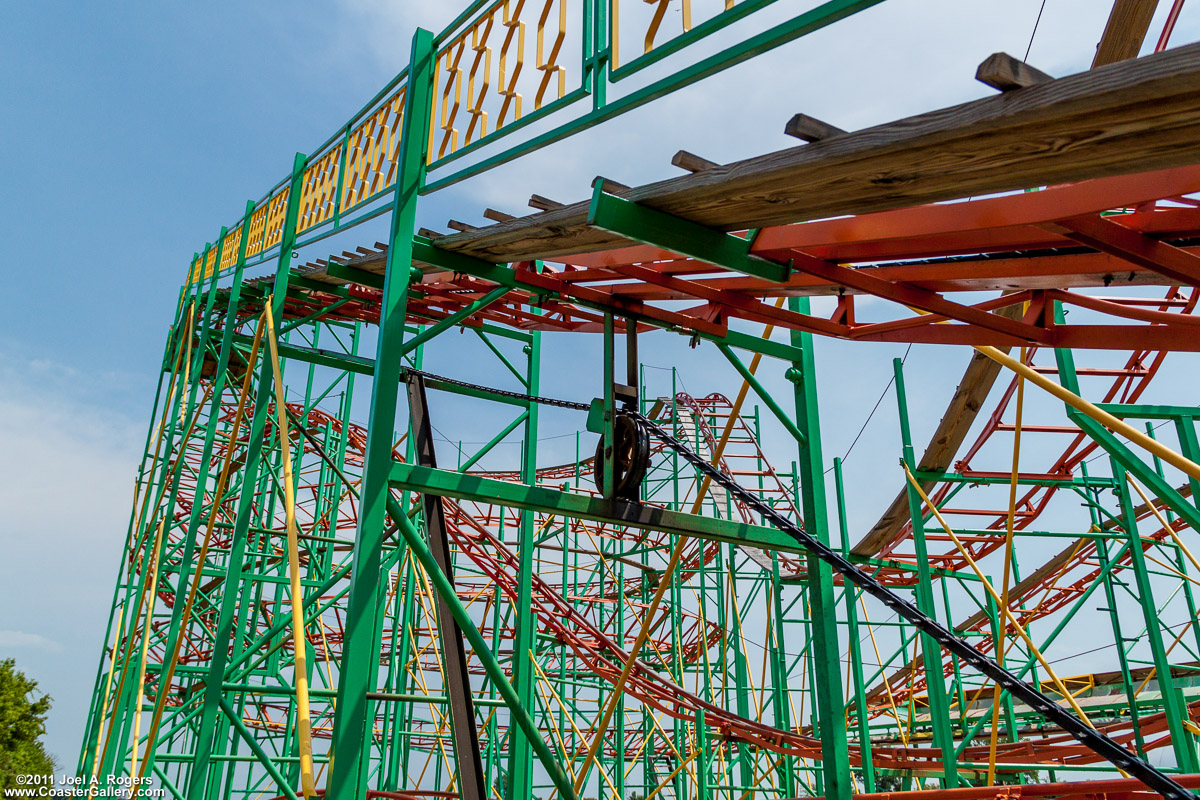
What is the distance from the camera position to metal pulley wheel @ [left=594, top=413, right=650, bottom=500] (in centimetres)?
420

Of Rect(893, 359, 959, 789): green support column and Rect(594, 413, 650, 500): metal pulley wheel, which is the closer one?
Rect(594, 413, 650, 500): metal pulley wheel

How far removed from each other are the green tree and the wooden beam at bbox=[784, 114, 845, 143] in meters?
22.9

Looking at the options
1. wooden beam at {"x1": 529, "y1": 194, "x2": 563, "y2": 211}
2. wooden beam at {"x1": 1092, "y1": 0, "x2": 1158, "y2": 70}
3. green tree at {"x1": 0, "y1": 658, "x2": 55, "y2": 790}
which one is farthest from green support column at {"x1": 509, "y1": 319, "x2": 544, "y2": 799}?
green tree at {"x1": 0, "y1": 658, "x2": 55, "y2": 790}

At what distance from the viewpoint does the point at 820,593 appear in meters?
4.43

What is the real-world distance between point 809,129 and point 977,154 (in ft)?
1.48

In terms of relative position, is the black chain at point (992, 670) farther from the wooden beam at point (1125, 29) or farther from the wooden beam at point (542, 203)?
the wooden beam at point (1125, 29)

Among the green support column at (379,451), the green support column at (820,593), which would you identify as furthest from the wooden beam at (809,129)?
the green support column at (820,593)

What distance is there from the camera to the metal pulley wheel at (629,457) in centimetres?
420

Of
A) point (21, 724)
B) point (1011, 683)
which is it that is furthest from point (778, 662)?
point (21, 724)

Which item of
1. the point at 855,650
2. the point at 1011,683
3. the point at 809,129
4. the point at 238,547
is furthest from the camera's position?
the point at 855,650

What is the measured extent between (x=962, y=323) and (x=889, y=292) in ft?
2.03

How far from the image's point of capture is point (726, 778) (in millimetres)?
12062

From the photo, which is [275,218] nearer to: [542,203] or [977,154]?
[542,203]

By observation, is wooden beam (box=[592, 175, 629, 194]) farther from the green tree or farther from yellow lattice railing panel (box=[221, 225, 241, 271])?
the green tree
